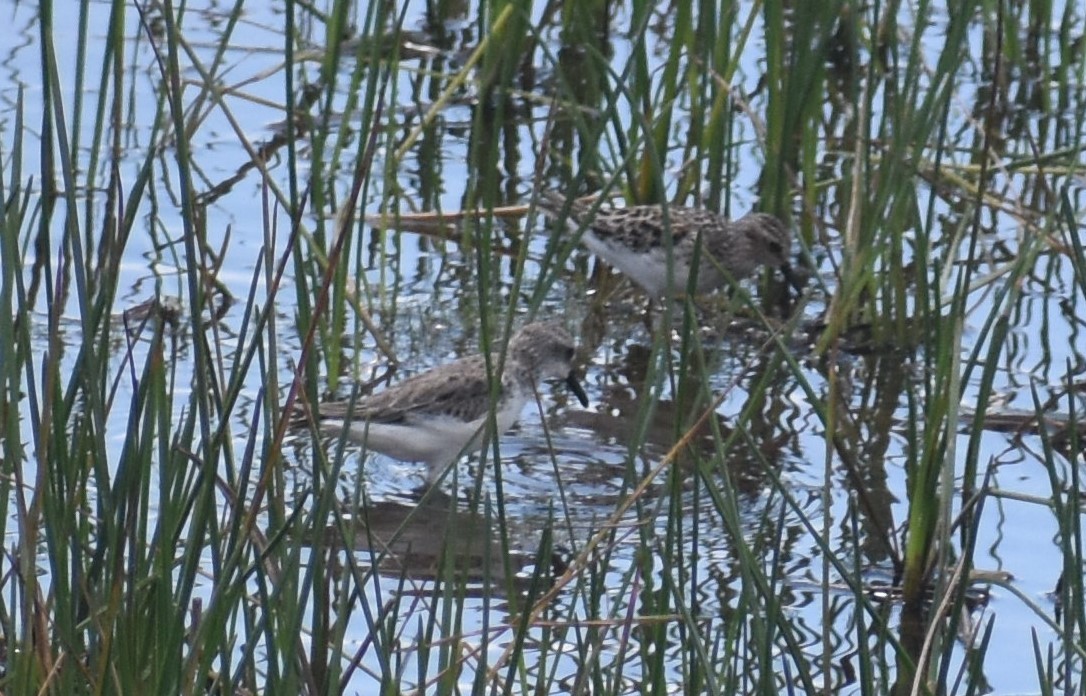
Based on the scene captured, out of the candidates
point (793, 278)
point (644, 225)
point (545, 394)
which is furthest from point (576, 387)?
point (793, 278)

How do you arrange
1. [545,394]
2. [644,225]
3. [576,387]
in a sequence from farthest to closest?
[644,225], [545,394], [576,387]

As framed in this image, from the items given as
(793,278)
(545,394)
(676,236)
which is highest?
(676,236)

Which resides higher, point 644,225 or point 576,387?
point 644,225

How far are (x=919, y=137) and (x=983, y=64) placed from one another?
14.8ft

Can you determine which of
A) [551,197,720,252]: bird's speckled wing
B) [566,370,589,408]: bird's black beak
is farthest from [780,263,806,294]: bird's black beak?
[566,370,589,408]: bird's black beak

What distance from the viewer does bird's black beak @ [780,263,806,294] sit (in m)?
7.29

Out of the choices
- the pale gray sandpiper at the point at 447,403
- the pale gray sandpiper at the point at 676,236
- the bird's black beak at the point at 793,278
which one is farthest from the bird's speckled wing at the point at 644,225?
the pale gray sandpiper at the point at 447,403

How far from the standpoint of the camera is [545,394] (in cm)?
674

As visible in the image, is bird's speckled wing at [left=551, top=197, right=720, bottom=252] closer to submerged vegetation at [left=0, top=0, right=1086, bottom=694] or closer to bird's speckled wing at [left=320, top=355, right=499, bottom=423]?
→ submerged vegetation at [left=0, top=0, right=1086, bottom=694]

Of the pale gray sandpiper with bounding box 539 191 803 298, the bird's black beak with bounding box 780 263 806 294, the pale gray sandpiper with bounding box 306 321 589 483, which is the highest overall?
the pale gray sandpiper with bounding box 539 191 803 298

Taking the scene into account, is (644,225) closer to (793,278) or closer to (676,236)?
(676,236)

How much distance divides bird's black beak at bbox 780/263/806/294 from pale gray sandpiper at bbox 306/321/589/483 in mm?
1192

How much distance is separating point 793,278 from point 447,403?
1.92 meters

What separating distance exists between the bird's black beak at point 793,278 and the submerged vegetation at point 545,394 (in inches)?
2.7
